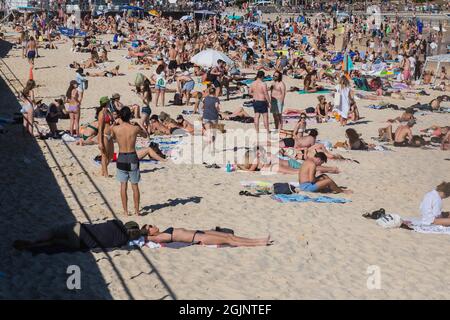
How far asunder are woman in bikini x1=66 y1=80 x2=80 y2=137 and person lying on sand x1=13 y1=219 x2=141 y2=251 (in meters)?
6.33

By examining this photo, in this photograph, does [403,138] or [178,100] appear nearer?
[403,138]

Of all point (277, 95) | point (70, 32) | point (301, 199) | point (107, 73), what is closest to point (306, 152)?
point (277, 95)

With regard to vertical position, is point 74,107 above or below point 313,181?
above

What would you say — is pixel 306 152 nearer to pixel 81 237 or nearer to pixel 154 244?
pixel 154 244

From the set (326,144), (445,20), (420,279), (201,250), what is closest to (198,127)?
(326,144)

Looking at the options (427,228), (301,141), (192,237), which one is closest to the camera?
(192,237)

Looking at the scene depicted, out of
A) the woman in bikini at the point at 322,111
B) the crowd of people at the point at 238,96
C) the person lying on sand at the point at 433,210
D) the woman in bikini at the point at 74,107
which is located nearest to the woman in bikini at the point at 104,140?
the crowd of people at the point at 238,96

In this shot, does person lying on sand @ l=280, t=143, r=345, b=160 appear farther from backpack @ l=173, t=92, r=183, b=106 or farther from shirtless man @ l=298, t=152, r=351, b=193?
backpack @ l=173, t=92, r=183, b=106

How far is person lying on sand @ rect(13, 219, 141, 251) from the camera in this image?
288 inches

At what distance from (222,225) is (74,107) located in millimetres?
6007

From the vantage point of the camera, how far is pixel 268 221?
29.2ft

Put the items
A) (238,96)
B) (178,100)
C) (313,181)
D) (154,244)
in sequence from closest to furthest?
(154,244) < (313,181) < (178,100) < (238,96)

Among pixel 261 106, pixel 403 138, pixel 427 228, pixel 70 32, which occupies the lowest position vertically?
pixel 427 228

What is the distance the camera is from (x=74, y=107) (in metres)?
13.4
